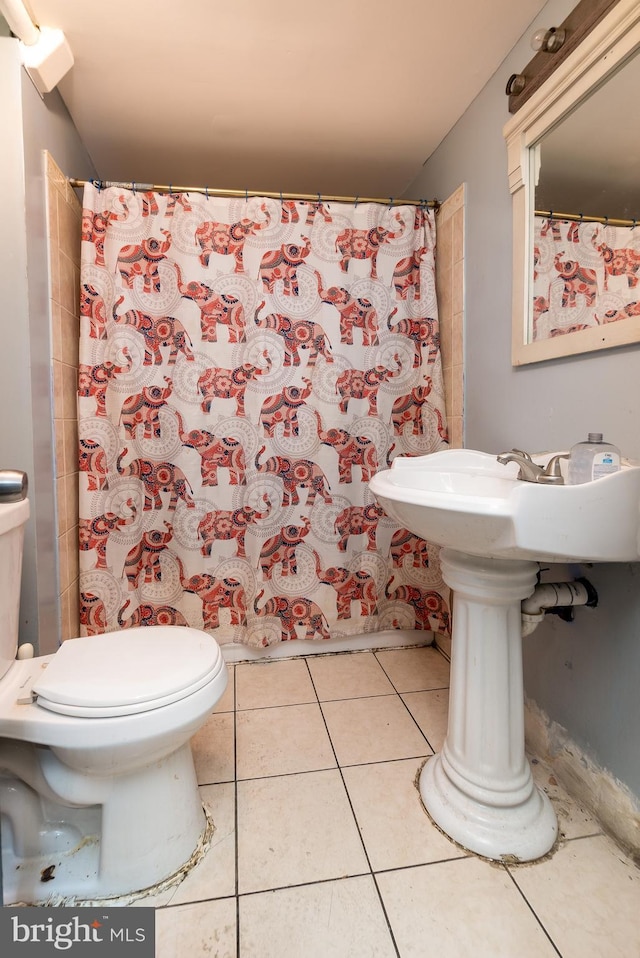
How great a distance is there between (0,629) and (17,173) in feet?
3.80

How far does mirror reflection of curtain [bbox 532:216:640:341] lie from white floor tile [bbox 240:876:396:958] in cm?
130

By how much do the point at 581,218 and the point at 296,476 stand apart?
1.14m

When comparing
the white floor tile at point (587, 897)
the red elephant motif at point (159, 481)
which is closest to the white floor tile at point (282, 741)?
the white floor tile at point (587, 897)

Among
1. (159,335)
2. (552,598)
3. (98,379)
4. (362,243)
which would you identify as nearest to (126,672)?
(552,598)

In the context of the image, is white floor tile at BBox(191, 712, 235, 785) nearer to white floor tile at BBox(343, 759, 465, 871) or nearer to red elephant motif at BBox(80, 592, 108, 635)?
white floor tile at BBox(343, 759, 465, 871)

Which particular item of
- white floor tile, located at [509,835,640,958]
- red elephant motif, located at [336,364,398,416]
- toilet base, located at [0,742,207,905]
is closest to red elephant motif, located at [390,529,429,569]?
red elephant motif, located at [336,364,398,416]

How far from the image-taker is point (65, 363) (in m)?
1.53

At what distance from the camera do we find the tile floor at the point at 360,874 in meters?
0.85

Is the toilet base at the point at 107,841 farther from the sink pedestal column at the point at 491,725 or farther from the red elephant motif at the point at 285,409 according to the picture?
the red elephant motif at the point at 285,409

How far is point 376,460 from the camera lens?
70.1 inches

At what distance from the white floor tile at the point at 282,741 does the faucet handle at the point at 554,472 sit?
0.97 metres

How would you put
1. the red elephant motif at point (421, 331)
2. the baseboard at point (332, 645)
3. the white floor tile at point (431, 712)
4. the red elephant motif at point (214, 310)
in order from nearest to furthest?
1. the white floor tile at point (431, 712)
2. the red elephant motif at point (214, 310)
3. the red elephant motif at point (421, 331)
4. the baseboard at point (332, 645)

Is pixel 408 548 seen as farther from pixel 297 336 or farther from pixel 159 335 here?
pixel 159 335

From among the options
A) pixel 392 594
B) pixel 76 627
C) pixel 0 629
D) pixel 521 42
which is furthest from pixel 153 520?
pixel 521 42
